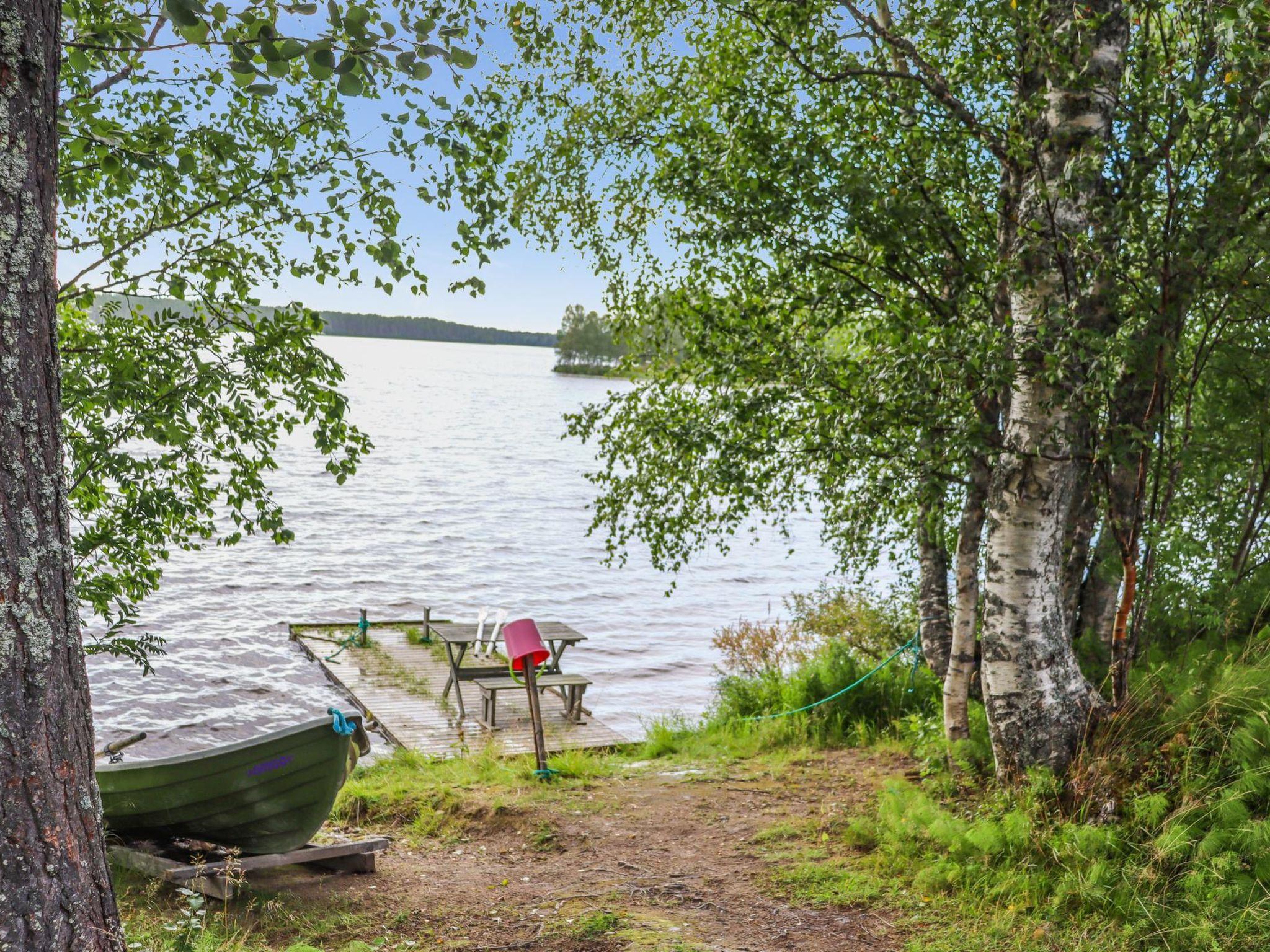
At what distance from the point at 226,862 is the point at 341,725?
1.02 meters

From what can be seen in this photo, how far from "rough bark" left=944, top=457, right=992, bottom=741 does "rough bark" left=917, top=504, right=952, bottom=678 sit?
104 cm

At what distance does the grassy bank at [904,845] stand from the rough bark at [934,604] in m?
0.40

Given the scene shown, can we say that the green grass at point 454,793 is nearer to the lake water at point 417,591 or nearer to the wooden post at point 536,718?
the wooden post at point 536,718

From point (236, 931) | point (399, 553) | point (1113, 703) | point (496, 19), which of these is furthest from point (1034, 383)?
point (399, 553)

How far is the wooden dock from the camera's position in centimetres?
1141

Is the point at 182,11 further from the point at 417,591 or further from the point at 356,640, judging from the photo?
the point at 417,591

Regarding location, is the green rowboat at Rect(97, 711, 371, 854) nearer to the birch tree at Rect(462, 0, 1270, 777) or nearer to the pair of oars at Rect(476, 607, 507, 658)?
the birch tree at Rect(462, 0, 1270, 777)

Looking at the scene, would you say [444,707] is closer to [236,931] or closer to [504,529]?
[236,931]

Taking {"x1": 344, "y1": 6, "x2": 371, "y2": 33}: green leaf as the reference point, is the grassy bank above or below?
below

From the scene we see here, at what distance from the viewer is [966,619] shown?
6996 millimetres

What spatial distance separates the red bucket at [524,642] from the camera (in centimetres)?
852

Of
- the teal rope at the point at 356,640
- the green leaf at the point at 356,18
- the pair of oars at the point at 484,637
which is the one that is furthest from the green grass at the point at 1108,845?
the teal rope at the point at 356,640

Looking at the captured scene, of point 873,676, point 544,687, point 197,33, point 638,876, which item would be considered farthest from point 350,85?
point 544,687

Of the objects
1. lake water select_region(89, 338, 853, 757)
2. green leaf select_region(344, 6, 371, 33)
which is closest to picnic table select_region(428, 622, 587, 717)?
lake water select_region(89, 338, 853, 757)
